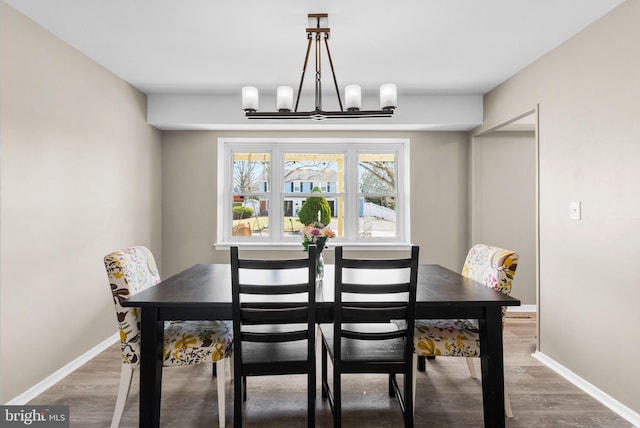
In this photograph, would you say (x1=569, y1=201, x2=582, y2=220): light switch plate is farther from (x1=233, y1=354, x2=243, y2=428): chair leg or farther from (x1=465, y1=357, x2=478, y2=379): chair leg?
(x1=233, y1=354, x2=243, y2=428): chair leg

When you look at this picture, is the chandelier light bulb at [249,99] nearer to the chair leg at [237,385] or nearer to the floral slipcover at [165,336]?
the floral slipcover at [165,336]

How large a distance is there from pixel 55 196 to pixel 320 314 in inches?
81.8

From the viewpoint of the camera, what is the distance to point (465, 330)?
2.21 m

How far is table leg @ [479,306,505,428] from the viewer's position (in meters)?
1.92

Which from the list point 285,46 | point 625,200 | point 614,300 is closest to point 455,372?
point 614,300

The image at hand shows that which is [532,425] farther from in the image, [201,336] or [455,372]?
[201,336]

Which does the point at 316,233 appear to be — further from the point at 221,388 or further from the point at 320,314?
the point at 221,388

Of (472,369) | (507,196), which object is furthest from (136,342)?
(507,196)

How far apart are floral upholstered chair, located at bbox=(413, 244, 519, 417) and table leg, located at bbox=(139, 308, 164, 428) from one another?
1.36 metres

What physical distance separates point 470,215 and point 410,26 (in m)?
2.48

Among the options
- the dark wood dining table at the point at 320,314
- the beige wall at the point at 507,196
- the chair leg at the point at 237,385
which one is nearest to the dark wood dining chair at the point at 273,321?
the chair leg at the point at 237,385

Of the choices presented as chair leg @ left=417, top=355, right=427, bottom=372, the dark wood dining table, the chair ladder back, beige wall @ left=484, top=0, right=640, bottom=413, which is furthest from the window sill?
the chair ladder back

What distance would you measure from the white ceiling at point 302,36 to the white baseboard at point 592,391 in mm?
2366

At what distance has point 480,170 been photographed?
14.2 feet
